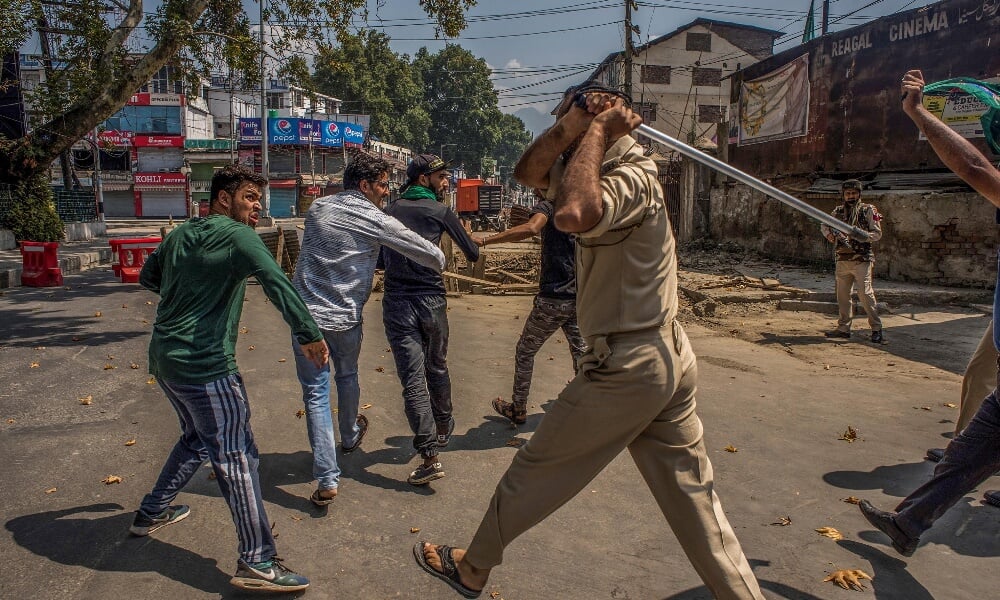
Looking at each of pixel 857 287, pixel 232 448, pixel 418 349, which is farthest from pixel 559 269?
pixel 857 287

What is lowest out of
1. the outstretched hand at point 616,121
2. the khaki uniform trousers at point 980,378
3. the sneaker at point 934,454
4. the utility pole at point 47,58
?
the sneaker at point 934,454

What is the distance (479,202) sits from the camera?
124ft

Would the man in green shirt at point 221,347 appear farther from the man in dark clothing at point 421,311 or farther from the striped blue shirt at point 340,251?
the man in dark clothing at point 421,311

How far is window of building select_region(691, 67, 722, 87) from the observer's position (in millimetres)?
51125

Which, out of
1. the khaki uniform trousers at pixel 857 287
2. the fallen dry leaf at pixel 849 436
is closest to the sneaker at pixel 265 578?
the fallen dry leaf at pixel 849 436

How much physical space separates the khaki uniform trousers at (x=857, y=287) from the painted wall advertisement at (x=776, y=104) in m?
11.5

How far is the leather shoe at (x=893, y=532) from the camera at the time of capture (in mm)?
3244

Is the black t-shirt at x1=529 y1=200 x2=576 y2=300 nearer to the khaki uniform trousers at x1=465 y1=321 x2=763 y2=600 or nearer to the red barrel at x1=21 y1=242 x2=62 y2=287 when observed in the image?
the khaki uniform trousers at x1=465 y1=321 x2=763 y2=600

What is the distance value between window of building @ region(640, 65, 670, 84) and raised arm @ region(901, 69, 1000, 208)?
166ft

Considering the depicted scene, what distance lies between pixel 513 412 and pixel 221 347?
278 centimetres

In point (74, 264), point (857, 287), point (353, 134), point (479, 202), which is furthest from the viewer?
point (353, 134)

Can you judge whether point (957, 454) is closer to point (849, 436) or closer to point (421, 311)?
point (849, 436)

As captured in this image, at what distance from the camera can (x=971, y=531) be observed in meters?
3.65

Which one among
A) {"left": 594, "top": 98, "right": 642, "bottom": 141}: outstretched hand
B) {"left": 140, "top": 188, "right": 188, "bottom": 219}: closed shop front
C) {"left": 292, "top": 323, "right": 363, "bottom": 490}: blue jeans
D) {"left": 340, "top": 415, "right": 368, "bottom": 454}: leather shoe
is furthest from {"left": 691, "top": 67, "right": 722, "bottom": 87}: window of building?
{"left": 594, "top": 98, "right": 642, "bottom": 141}: outstretched hand
